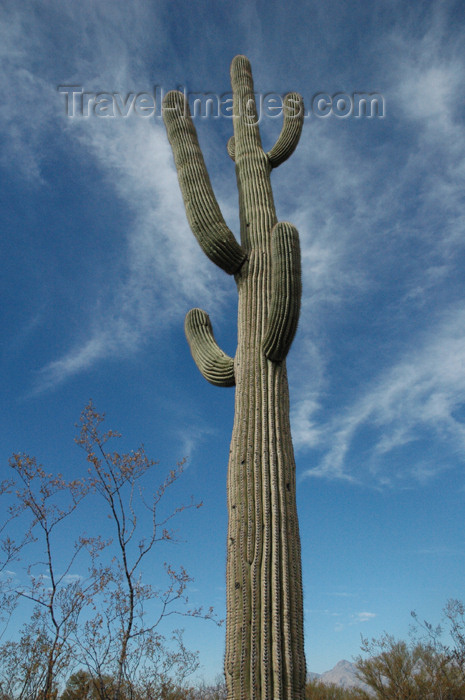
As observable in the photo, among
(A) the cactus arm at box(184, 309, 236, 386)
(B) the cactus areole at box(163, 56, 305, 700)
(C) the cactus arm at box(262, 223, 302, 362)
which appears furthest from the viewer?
(A) the cactus arm at box(184, 309, 236, 386)

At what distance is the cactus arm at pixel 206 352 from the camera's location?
425 centimetres

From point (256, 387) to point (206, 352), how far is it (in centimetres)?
81

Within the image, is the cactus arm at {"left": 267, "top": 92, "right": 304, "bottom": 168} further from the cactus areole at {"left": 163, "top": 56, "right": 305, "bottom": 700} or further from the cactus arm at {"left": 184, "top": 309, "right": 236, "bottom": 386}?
the cactus arm at {"left": 184, "top": 309, "right": 236, "bottom": 386}

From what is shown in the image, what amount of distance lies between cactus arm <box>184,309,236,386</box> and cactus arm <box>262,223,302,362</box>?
49 centimetres

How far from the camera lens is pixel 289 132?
210 inches

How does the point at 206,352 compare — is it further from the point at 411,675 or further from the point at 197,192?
the point at 411,675

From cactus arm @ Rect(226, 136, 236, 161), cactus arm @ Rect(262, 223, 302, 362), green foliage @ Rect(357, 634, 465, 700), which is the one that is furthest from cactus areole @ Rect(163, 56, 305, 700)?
green foliage @ Rect(357, 634, 465, 700)

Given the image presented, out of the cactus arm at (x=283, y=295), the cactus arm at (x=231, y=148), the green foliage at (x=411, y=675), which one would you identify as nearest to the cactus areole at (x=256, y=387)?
the cactus arm at (x=283, y=295)

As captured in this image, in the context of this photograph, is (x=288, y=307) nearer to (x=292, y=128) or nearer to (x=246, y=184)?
(x=246, y=184)

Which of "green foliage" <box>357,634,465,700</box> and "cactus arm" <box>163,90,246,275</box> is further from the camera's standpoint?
"green foliage" <box>357,634,465,700</box>

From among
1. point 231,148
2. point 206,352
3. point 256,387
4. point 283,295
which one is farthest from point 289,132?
point 256,387

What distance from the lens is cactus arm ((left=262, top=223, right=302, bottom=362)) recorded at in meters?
3.78

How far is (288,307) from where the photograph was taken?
3779mm

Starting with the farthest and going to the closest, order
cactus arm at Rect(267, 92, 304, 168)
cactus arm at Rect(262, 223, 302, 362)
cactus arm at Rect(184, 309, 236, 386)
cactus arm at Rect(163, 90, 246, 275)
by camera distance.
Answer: cactus arm at Rect(267, 92, 304, 168)
cactus arm at Rect(163, 90, 246, 275)
cactus arm at Rect(184, 309, 236, 386)
cactus arm at Rect(262, 223, 302, 362)
